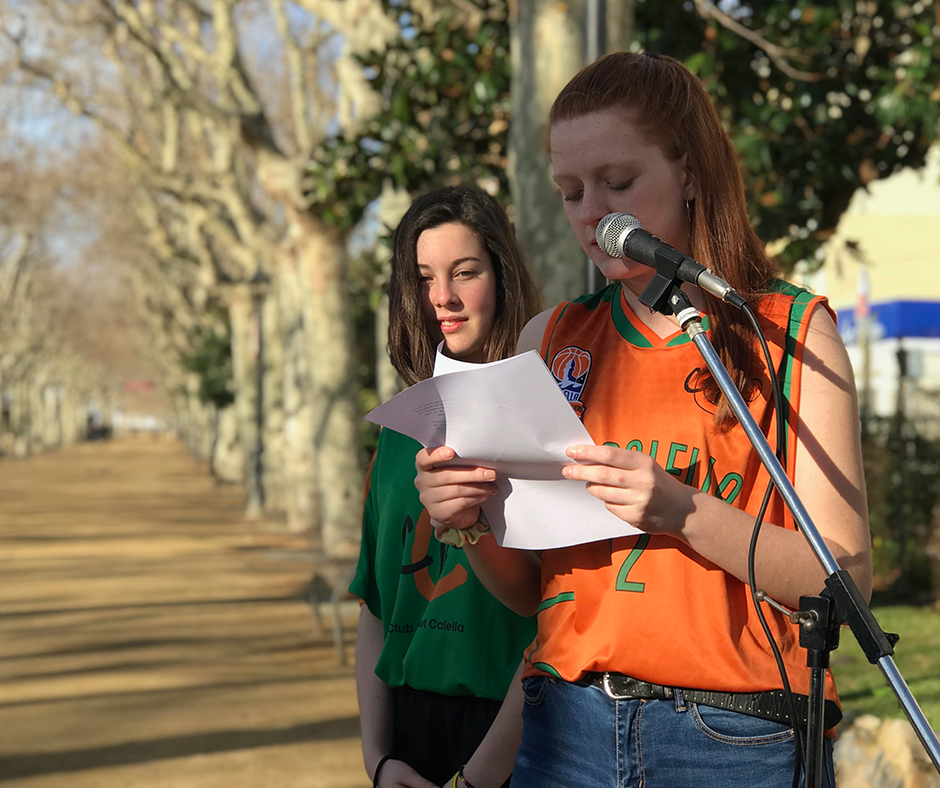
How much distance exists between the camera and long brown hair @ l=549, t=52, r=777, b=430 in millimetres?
1954

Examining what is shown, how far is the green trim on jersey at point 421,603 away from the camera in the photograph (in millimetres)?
2607

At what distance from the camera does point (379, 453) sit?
292 centimetres

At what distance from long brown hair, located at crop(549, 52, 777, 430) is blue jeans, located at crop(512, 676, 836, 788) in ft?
1.61

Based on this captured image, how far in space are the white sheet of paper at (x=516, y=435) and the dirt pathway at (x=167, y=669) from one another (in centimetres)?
438

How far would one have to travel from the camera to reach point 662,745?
1.84 meters

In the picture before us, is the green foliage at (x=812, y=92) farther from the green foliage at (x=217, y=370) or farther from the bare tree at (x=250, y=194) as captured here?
the green foliage at (x=217, y=370)

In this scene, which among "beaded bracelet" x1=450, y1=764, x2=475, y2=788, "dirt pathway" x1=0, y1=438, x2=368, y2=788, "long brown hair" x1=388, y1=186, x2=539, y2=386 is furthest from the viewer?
"dirt pathway" x1=0, y1=438, x2=368, y2=788

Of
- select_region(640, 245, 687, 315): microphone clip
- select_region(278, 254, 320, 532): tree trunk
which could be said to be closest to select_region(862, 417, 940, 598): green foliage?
select_region(278, 254, 320, 532): tree trunk

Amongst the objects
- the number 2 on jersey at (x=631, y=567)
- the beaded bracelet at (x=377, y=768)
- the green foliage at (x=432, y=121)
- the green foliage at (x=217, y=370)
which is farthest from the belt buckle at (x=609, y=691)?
the green foliage at (x=217, y=370)

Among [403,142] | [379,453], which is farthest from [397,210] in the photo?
[379,453]

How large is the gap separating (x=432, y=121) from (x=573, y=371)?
660cm

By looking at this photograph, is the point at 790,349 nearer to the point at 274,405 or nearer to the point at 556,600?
the point at 556,600

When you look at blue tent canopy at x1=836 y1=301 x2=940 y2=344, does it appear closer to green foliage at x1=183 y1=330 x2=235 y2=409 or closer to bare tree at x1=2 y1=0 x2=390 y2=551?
bare tree at x1=2 y1=0 x2=390 y2=551

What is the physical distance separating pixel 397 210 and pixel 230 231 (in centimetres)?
969
